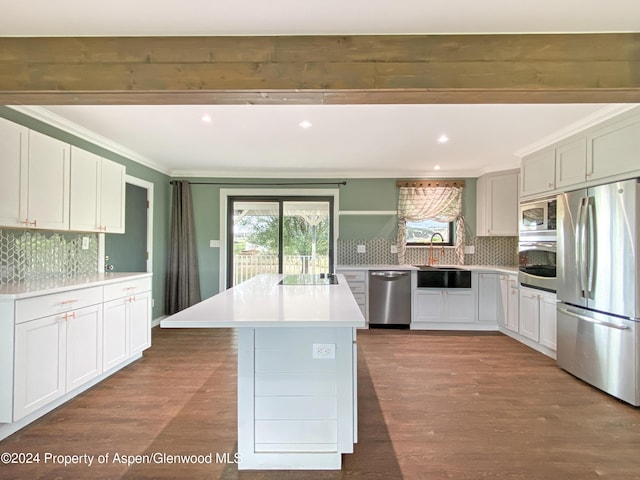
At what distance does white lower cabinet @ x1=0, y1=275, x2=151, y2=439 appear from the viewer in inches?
78.0

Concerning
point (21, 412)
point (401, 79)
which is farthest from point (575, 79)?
point (21, 412)

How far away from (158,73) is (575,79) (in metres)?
2.21

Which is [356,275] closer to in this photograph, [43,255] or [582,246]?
[582,246]

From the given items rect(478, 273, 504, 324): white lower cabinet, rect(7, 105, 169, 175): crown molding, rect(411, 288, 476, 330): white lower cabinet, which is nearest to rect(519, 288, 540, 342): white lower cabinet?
rect(478, 273, 504, 324): white lower cabinet

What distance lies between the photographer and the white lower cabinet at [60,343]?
1981mm

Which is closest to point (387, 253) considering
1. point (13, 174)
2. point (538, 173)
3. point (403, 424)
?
point (538, 173)

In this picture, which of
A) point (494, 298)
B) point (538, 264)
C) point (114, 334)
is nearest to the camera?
point (114, 334)

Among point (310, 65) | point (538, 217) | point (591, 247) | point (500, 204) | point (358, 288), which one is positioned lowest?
point (358, 288)

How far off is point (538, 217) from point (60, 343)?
15.1 feet

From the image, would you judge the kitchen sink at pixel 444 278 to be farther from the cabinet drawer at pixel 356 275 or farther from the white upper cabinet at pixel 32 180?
the white upper cabinet at pixel 32 180

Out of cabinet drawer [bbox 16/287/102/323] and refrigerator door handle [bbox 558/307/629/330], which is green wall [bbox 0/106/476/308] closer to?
refrigerator door handle [bbox 558/307/629/330]

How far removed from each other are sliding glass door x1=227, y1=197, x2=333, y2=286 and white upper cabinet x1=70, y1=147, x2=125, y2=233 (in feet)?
6.40

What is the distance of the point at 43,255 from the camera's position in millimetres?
2785

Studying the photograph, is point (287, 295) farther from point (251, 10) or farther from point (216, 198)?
point (216, 198)
